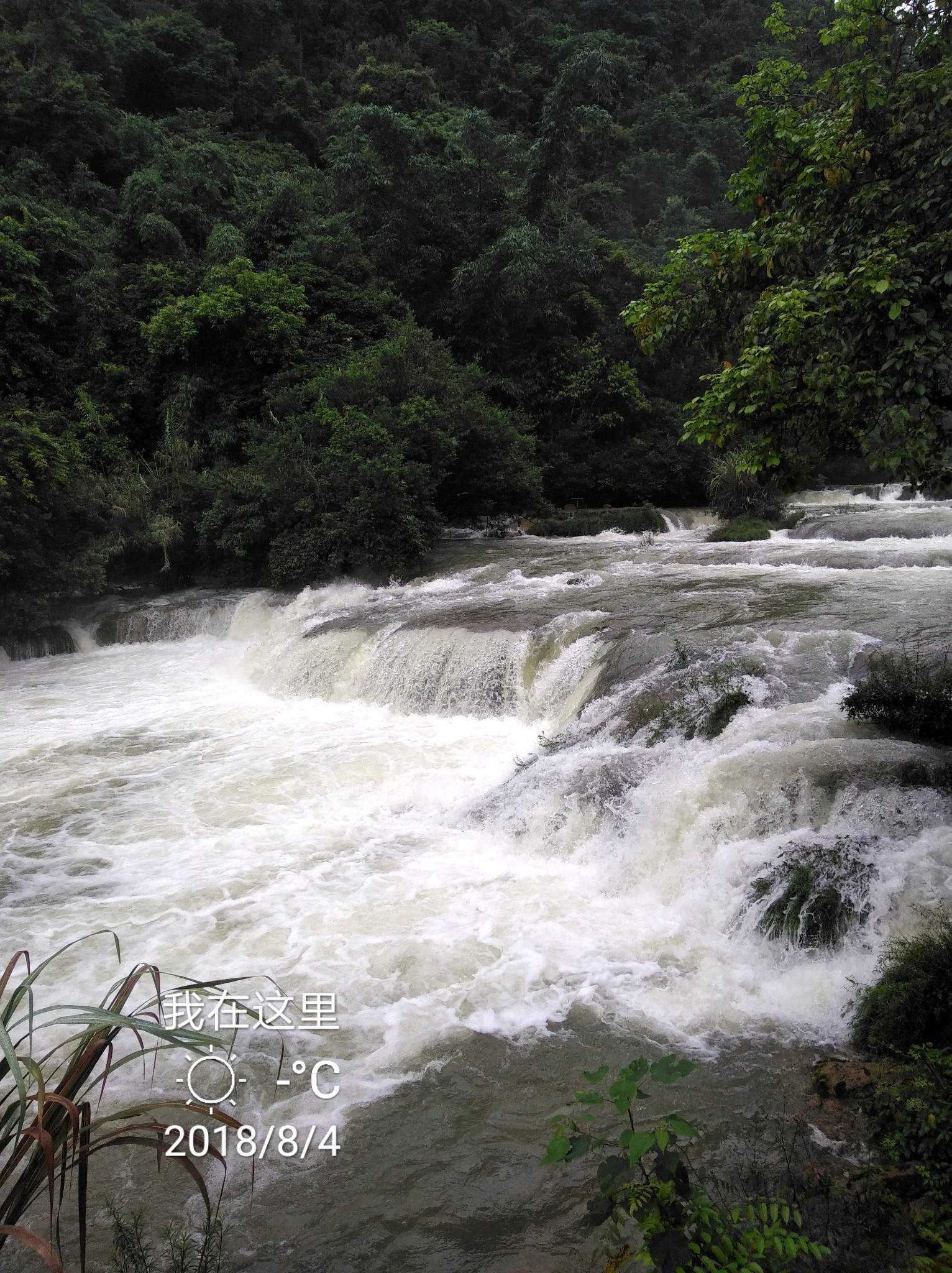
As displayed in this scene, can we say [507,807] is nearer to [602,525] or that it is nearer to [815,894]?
[815,894]

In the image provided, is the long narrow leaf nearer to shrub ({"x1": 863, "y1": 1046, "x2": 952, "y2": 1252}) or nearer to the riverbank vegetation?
shrub ({"x1": 863, "y1": 1046, "x2": 952, "y2": 1252})

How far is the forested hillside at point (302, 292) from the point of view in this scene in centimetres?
1395

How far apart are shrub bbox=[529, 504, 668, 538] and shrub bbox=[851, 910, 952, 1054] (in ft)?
44.8

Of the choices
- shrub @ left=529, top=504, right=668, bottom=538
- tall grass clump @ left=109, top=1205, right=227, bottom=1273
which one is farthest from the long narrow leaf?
shrub @ left=529, top=504, right=668, bottom=538

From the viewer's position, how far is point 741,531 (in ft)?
47.5

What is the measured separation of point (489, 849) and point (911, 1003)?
3.02 m

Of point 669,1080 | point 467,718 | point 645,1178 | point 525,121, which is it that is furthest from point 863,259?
point 525,121

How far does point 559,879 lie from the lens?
209 inches

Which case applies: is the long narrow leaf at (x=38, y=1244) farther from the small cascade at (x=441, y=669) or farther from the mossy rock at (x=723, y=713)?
the small cascade at (x=441, y=669)

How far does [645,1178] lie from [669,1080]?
1.08 ft

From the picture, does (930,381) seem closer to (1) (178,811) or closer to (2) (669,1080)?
(2) (669,1080)

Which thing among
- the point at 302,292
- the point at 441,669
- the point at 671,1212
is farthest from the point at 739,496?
the point at 671,1212

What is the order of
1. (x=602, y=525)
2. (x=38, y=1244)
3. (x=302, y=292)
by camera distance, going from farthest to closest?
(x=302, y=292)
(x=602, y=525)
(x=38, y=1244)

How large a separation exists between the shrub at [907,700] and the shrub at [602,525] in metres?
11.3
